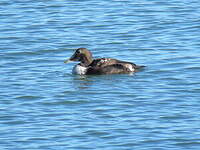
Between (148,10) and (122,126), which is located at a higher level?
(148,10)

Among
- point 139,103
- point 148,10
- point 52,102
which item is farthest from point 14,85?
point 148,10

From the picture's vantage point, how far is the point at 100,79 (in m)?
18.5

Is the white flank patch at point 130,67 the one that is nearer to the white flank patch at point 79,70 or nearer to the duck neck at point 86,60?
the white flank patch at point 79,70

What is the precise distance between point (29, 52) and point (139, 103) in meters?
5.68

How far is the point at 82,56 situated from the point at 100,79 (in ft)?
4.21

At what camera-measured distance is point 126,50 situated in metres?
21.0

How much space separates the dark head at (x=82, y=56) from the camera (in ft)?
64.2

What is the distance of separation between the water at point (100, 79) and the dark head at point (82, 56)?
32cm

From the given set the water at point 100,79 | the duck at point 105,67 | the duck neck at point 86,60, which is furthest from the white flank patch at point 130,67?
the duck neck at point 86,60

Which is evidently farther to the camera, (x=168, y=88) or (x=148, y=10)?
(x=148, y=10)

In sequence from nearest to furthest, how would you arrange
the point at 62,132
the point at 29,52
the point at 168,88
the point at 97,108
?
the point at 62,132 < the point at 97,108 < the point at 168,88 < the point at 29,52

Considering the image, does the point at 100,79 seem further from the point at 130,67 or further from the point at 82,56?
the point at 82,56

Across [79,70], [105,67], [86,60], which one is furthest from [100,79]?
[86,60]

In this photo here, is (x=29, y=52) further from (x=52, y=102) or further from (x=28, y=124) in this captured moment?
(x=28, y=124)
